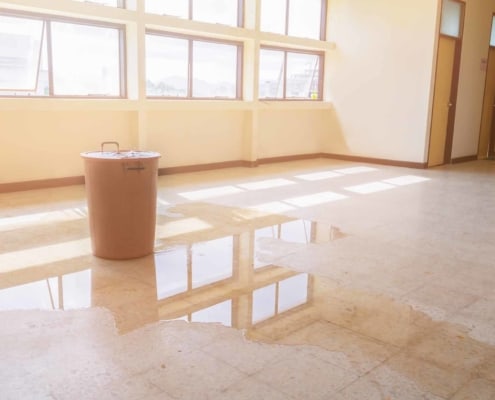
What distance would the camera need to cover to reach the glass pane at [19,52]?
591 centimetres

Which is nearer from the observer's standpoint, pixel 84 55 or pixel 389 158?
pixel 84 55

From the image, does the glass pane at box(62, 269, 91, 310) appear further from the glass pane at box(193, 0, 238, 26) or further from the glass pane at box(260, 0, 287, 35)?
the glass pane at box(260, 0, 287, 35)

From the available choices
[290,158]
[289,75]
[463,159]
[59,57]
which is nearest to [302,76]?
[289,75]

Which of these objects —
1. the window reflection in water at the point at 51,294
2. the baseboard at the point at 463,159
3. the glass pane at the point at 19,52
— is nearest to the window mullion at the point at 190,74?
the glass pane at the point at 19,52

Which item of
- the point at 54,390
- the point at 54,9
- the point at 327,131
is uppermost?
the point at 54,9

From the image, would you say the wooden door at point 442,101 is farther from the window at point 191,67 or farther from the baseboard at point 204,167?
the window at point 191,67

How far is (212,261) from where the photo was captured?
3.80m

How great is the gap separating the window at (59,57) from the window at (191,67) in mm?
557

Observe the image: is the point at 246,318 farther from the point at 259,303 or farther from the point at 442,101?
the point at 442,101

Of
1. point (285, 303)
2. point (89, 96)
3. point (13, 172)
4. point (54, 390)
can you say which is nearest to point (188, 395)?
point (54, 390)

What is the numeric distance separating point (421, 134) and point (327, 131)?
2.05m

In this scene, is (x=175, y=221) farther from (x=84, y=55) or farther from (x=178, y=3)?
(x=178, y=3)

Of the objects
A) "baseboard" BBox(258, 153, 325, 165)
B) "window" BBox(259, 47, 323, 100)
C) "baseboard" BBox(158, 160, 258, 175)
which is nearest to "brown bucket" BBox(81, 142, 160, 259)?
"baseboard" BBox(158, 160, 258, 175)

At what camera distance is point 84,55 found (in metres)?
6.62
